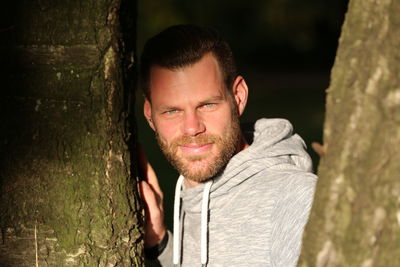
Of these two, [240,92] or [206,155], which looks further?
[240,92]

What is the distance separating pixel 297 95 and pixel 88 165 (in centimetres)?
2077

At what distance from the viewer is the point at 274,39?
27562 millimetres

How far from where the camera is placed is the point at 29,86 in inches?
84.5

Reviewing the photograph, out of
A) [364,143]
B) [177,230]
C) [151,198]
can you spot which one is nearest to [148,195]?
[151,198]

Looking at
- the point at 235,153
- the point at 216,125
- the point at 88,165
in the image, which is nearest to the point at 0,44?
the point at 88,165

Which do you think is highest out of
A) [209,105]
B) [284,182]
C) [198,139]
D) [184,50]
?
[184,50]

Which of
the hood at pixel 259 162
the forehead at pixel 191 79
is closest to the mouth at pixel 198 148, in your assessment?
the hood at pixel 259 162

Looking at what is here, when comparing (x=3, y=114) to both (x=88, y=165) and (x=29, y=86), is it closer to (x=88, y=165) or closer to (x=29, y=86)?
(x=29, y=86)

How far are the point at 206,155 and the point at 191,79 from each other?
342 mm

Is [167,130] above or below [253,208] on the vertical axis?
above

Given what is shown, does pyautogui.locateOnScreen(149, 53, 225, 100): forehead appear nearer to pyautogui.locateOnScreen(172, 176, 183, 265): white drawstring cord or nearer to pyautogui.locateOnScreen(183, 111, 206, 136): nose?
pyautogui.locateOnScreen(183, 111, 206, 136): nose

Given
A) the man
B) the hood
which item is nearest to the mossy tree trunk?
the man

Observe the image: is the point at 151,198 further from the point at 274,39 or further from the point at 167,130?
the point at 274,39

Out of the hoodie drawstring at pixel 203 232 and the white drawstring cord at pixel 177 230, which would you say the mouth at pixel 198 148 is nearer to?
the hoodie drawstring at pixel 203 232
